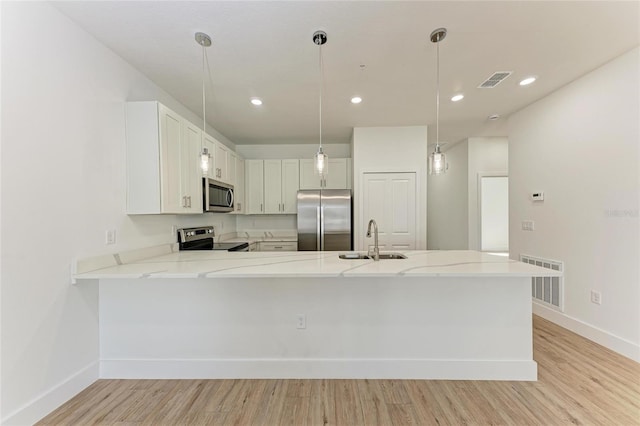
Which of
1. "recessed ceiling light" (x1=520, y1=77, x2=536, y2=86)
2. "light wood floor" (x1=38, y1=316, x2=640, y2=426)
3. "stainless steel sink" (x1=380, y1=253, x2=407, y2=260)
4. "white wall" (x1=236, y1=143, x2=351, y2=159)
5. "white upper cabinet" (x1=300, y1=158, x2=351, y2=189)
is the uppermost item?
"recessed ceiling light" (x1=520, y1=77, x2=536, y2=86)

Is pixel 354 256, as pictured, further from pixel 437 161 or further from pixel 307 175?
pixel 307 175

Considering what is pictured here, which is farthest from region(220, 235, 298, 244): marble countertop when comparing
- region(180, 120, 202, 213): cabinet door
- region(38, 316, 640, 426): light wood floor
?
region(38, 316, 640, 426): light wood floor

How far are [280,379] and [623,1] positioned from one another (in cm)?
353

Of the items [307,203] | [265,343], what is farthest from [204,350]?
[307,203]

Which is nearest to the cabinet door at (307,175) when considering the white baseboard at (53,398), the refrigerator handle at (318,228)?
the refrigerator handle at (318,228)

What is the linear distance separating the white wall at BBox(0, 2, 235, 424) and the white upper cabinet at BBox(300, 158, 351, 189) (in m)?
2.84

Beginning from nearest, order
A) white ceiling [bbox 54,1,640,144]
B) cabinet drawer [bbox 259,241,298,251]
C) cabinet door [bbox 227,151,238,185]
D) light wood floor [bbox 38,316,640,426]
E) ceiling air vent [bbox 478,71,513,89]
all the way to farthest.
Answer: light wood floor [bbox 38,316,640,426] < white ceiling [bbox 54,1,640,144] < ceiling air vent [bbox 478,71,513,89] < cabinet door [bbox 227,151,238,185] < cabinet drawer [bbox 259,241,298,251]

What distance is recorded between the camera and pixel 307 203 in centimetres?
414

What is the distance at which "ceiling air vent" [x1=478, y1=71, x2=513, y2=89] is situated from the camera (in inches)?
99.2

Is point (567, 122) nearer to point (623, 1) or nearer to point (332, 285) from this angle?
point (623, 1)

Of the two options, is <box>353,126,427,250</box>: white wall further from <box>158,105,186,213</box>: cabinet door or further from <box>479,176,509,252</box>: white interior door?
<box>479,176,509,252</box>: white interior door

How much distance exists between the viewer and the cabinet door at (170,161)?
2.30m

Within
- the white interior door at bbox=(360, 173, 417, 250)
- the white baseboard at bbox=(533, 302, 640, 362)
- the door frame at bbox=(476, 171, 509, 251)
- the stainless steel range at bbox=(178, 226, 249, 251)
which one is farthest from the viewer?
the door frame at bbox=(476, 171, 509, 251)

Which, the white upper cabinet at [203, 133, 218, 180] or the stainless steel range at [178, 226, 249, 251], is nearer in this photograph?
the stainless steel range at [178, 226, 249, 251]
